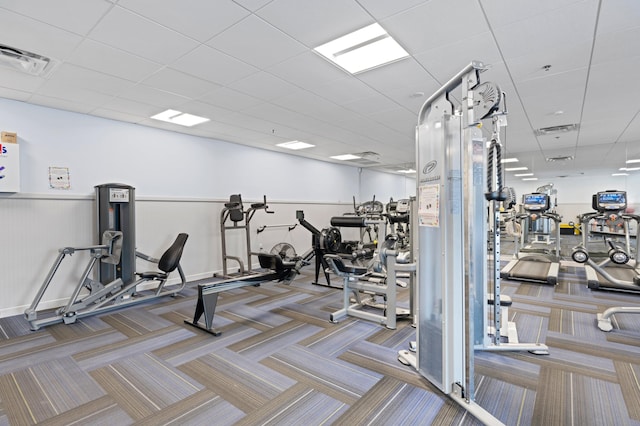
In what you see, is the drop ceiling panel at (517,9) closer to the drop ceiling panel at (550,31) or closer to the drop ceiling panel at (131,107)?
the drop ceiling panel at (550,31)

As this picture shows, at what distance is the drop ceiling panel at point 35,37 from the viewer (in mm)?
2252

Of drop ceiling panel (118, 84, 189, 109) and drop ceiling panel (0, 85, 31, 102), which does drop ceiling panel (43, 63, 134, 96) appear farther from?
drop ceiling panel (0, 85, 31, 102)

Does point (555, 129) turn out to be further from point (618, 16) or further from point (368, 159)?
point (368, 159)

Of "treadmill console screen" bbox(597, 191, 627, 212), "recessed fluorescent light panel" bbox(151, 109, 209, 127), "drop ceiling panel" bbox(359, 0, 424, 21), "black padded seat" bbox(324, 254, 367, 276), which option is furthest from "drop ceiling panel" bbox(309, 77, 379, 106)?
"treadmill console screen" bbox(597, 191, 627, 212)

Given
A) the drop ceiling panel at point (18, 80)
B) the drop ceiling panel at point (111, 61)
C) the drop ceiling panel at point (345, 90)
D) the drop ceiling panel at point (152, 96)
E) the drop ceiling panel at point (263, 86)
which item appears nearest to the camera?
the drop ceiling panel at point (111, 61)

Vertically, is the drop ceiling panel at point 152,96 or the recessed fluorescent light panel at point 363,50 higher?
the recessed fluorescent light panel at point 363,50

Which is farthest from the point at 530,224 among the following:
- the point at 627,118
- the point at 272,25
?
the point at 272,25

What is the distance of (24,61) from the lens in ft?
9.40

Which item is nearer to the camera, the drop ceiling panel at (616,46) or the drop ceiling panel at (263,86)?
the drop ceiling panel at (616,46)


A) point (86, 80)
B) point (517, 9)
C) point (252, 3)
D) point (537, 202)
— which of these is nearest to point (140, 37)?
point (252, 3)

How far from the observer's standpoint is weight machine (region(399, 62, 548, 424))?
193 centimetres

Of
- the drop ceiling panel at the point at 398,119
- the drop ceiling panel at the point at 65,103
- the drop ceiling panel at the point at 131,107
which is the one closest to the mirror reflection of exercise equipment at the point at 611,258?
the drop ceiling panel at the point at 398,119

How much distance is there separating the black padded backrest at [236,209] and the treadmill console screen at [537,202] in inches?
203

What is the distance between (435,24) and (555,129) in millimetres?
4409
